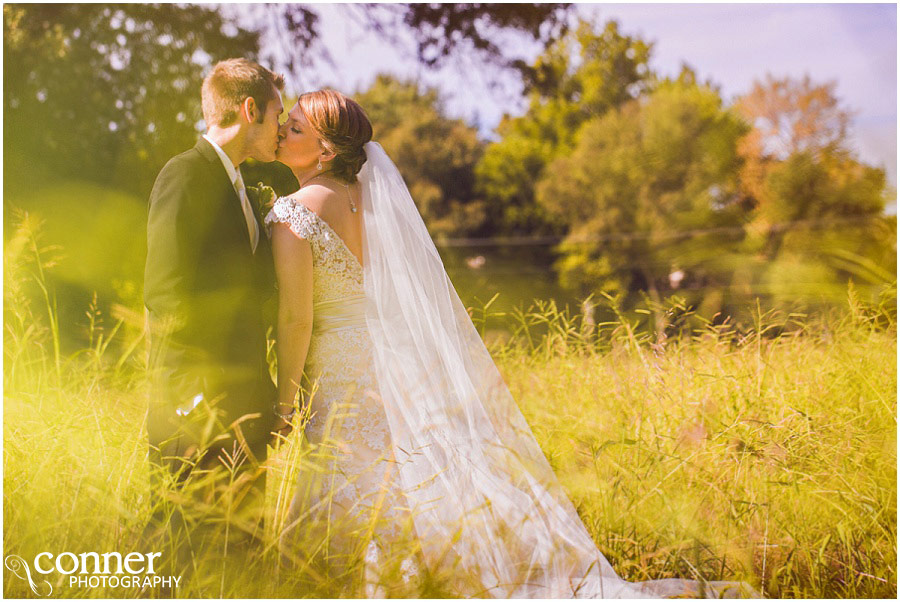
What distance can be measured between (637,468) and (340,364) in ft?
3.97

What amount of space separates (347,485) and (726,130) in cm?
1940

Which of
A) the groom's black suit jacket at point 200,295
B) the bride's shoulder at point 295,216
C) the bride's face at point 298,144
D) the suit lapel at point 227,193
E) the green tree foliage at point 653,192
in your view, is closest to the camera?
the groom's black suit jacket at point 200,295

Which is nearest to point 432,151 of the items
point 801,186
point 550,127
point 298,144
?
point 550,127

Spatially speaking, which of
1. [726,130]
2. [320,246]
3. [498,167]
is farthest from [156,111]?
[498,167]

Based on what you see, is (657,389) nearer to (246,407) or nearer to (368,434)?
(368,434)

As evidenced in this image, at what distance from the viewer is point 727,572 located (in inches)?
94.6

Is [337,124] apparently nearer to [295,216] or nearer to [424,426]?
[295,216]

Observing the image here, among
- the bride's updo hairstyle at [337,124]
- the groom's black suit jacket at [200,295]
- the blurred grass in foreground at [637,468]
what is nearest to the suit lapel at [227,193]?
the groom's black suit jacket at [200,295]

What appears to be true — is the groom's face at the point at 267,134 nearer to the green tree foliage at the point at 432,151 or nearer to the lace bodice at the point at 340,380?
the lace bodice at the point at 340,380

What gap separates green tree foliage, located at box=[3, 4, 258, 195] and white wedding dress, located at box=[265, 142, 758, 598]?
12.5 feet

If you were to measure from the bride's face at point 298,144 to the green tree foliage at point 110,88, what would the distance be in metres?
3.56

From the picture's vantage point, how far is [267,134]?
238 centimetres

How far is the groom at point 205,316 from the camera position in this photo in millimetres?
2076

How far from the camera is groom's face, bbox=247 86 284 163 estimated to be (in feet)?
7.72
